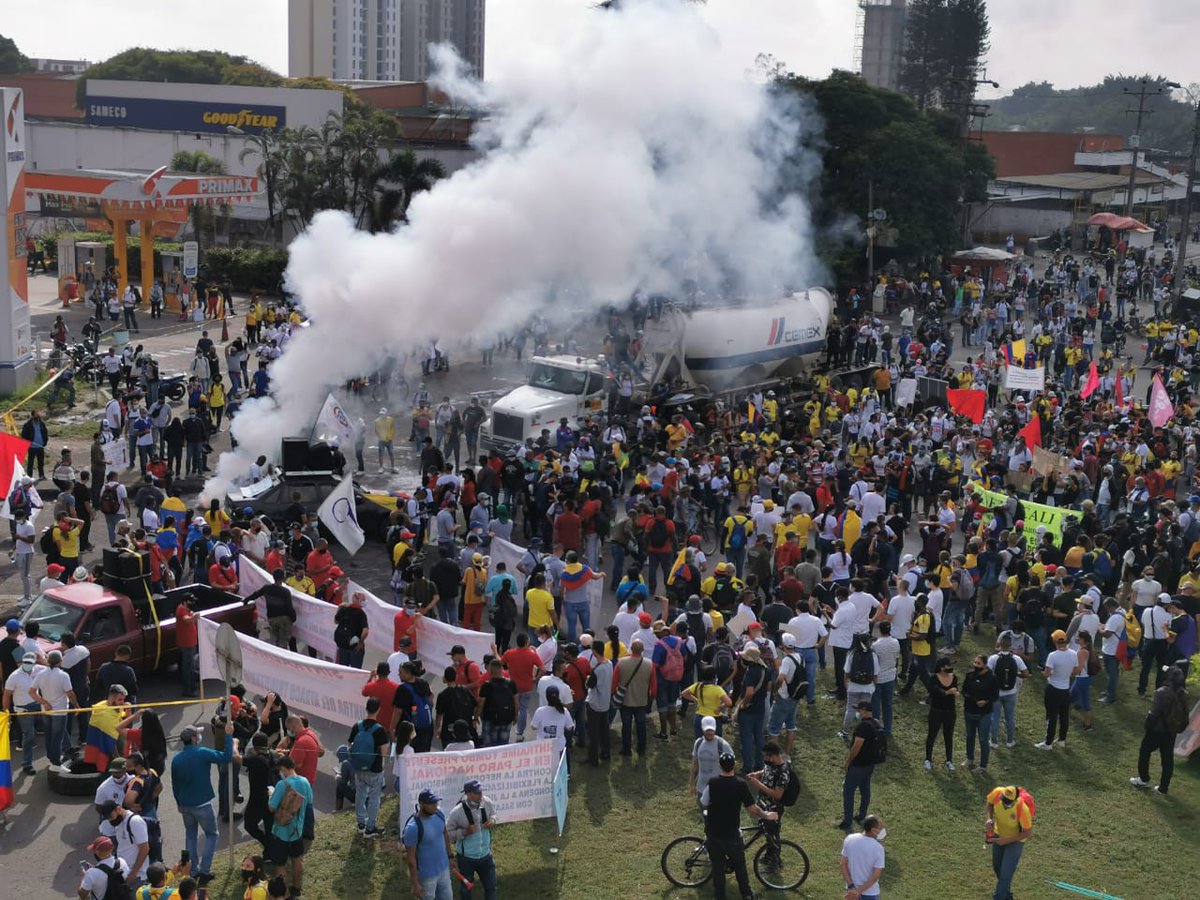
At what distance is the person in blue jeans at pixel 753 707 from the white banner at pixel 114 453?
42.7 ft

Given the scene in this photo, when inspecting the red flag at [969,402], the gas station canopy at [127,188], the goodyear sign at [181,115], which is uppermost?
the goodyear sign at [181,115]

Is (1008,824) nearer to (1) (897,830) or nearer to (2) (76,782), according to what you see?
(1) (897,830)

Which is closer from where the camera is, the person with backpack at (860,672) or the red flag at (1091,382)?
the person with backpack at (860,672)

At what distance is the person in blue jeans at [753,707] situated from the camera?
13.6 meters

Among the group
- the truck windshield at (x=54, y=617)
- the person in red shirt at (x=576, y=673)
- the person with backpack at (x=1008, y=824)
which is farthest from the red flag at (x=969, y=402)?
the truck windshield at (x=54, y=617)

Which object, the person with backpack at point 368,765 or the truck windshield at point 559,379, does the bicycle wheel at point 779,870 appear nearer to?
the person with backpack at point 368,765

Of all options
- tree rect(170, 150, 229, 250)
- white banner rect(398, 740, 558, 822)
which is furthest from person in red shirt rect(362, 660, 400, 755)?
tree rect(170, 150, 229, 250)

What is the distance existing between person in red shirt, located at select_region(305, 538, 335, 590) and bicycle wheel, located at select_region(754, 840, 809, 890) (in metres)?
6.89

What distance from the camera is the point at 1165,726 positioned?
569 inches

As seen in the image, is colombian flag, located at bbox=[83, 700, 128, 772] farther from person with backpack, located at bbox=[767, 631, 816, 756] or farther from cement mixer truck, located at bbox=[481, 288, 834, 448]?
cement mixer truck, located at bbox=[481, 288, 834, 448]

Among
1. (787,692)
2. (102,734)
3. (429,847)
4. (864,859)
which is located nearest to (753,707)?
(787,692)

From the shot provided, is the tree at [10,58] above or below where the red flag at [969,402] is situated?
above

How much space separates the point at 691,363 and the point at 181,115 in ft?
166

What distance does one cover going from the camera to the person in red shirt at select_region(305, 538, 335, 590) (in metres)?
16.8
